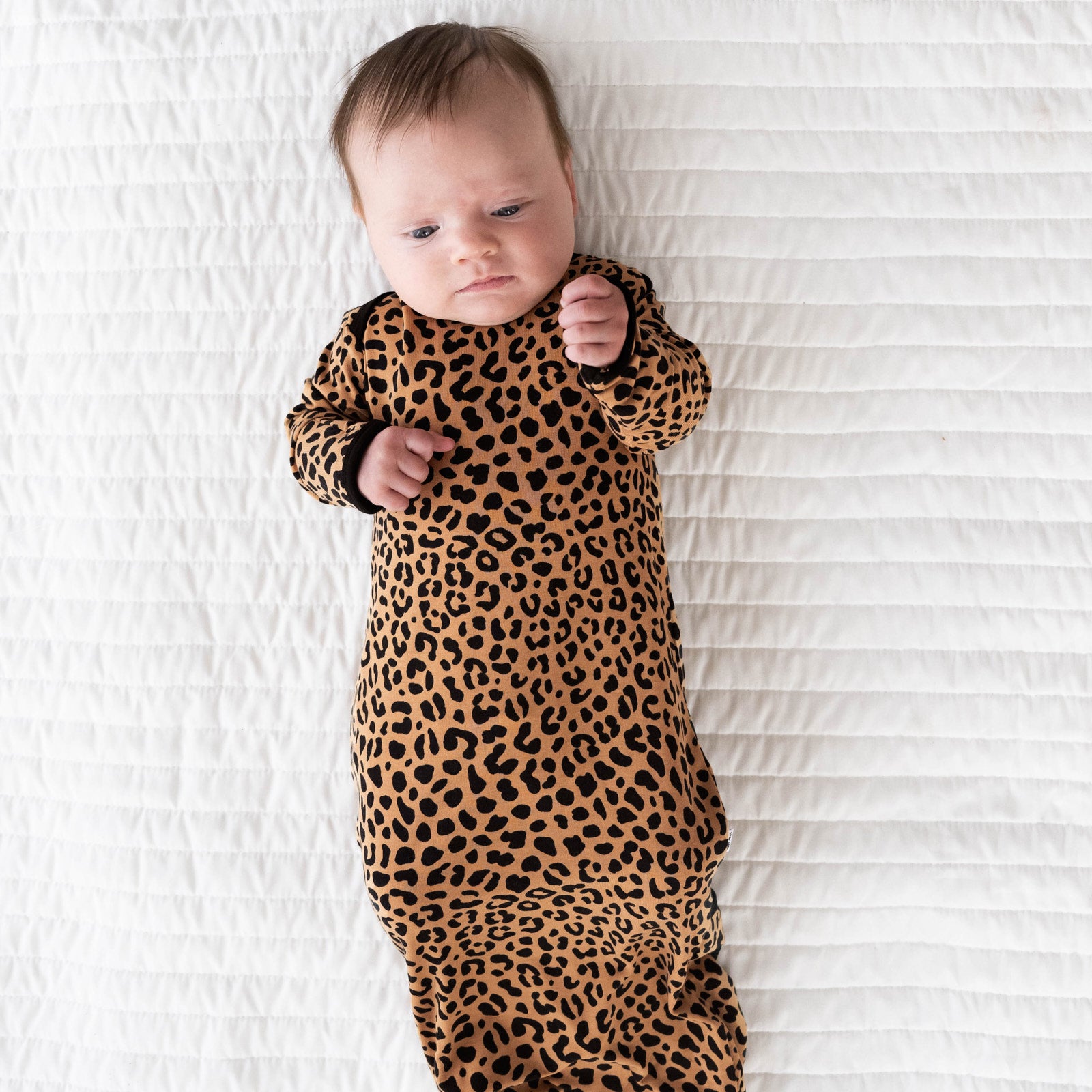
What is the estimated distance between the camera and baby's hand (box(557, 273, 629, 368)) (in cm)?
77

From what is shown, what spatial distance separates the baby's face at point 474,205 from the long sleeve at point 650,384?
0.10m

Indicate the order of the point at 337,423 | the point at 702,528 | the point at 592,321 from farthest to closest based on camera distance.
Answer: the point at 702,528 → the point at 337,423 → the point at 592,321

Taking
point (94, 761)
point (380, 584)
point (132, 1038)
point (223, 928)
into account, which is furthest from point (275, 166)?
point (132, 1038)

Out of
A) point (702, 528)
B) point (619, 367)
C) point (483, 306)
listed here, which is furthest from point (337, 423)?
point (702, 528)

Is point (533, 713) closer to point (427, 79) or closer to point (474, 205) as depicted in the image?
point (474, 205)

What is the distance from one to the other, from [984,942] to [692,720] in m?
0.40

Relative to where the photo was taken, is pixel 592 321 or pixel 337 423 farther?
pixel 337 423

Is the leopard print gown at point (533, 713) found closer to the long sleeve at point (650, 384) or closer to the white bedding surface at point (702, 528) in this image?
the long sleeve at point (650, 384)

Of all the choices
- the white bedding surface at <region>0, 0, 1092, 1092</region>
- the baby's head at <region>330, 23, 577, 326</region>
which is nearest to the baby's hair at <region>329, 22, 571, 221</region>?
the baby's head at <region>330, 23, 577, 326</region>

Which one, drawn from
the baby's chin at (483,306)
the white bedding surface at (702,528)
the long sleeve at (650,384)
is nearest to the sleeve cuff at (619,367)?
the long sleeve at (650,384)

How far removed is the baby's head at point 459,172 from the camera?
31.3 inches

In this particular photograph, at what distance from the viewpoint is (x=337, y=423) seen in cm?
88

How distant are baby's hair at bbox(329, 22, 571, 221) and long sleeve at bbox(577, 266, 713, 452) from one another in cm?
20

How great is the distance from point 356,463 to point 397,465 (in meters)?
0.04
